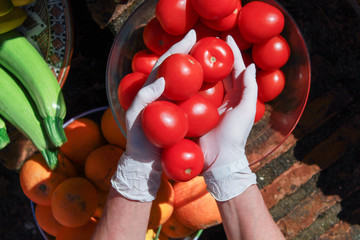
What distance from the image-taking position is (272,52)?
1213mm

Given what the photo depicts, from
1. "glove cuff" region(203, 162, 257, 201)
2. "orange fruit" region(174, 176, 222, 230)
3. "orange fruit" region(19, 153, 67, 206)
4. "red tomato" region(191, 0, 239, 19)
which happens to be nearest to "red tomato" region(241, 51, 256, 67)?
"red tomato" region(191, 0, 239, 19)

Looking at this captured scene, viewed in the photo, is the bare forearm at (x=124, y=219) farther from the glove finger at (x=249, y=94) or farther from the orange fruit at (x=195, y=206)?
the glove finger at (x=249, y=94)

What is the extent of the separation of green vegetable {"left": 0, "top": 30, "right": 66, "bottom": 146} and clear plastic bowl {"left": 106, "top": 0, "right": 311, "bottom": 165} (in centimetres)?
24

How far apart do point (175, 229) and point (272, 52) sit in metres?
0.80

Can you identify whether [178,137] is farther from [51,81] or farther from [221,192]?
[51,81]

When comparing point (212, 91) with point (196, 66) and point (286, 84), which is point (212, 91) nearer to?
point (196, 66)

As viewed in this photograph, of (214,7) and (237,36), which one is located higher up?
(214,7)

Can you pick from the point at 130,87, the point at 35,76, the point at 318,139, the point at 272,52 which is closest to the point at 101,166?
the point at 130,87

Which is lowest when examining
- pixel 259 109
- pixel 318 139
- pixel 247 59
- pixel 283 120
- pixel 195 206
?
pixel 318 139

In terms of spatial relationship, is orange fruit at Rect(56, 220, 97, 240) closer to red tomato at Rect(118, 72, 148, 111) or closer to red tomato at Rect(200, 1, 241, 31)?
red tomato at Rect(118, 72, 148, 111)

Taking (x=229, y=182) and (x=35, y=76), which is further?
(x=35, y=76)

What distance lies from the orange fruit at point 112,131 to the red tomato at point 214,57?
453 mm

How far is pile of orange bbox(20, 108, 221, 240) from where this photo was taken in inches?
50.0

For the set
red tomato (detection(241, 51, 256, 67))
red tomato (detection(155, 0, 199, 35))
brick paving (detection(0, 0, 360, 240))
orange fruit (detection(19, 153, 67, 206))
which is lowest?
brick paving (detection(0, 0, 360, 240))
